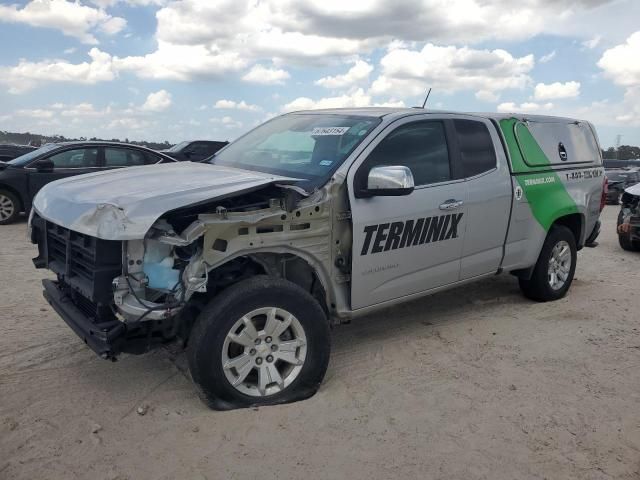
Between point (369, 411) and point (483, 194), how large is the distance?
225 cm

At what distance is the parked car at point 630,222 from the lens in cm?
895

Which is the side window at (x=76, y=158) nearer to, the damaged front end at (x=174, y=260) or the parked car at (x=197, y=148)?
the parked car at (x=197, y=148)

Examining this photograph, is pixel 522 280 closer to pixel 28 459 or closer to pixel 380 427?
pixel 380 427

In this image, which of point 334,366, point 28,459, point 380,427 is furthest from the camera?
point 334,366

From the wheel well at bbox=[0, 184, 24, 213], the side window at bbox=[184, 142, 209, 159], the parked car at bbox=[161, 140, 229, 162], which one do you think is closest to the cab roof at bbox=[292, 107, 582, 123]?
the wheel well at bbox=[0, 184, 24, 213]

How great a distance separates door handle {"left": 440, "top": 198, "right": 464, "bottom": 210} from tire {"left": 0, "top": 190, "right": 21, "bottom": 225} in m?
8.70

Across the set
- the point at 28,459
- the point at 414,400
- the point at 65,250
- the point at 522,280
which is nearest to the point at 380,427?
the point at 414,400

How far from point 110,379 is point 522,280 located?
413 cm

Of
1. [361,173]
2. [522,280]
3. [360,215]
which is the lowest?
[522,280]

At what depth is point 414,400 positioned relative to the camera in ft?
12.1

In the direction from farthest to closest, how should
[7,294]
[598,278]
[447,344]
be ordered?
[598,278], [7,294], [447,344]

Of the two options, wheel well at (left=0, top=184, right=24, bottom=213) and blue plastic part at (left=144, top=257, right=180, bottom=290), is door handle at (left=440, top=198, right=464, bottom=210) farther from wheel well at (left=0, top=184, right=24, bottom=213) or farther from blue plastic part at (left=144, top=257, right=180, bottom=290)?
wheel well at (left=0, top=184, right=24, bottom=213)

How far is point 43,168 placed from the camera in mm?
10117

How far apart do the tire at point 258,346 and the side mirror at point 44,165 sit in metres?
Answer: 8.06
